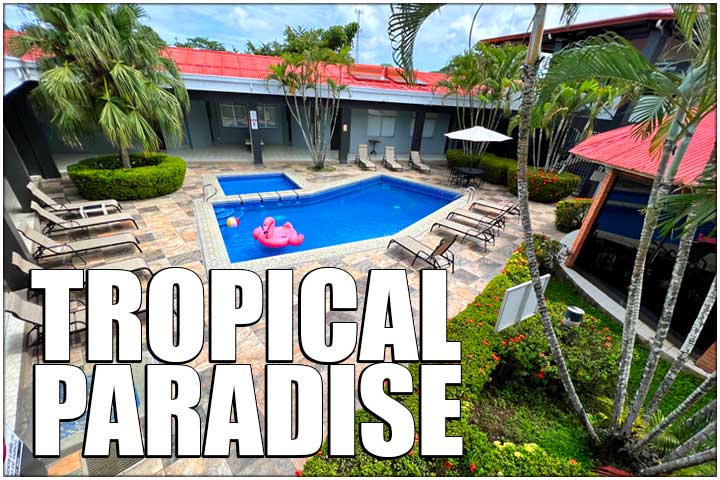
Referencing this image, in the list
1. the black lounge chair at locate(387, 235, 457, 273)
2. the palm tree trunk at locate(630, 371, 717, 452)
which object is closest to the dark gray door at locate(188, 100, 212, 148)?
the black lounge chair at locate(387, 235, 457, 273)

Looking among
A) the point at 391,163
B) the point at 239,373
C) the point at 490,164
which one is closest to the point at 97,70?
the point at 239,373

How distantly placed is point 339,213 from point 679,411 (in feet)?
31.6

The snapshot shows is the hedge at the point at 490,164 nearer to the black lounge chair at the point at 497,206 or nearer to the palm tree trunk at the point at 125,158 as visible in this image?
the black lounge chair at the point at 497,206

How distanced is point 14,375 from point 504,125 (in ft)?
67.0

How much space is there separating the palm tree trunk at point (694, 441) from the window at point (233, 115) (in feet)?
66.2

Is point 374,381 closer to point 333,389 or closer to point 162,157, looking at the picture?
point 333,389

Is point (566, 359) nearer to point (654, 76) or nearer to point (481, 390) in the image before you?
point (481, 390)

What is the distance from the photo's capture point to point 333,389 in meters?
3.69

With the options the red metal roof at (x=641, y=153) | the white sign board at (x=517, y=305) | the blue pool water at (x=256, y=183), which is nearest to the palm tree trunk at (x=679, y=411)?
the white sign board at (x=517, y=305)

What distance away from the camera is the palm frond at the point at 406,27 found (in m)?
2.44

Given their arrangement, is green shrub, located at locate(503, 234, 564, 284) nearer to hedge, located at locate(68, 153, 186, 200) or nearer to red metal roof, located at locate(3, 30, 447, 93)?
red metal roof, located at locate(3, 30, 447, 93)

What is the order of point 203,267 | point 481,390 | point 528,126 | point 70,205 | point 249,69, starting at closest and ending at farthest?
point 528,126, point 481,390, point 203,267, point 70,205, point 249,69

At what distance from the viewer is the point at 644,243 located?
293 centimetres

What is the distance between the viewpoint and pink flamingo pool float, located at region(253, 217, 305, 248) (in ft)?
27.0
